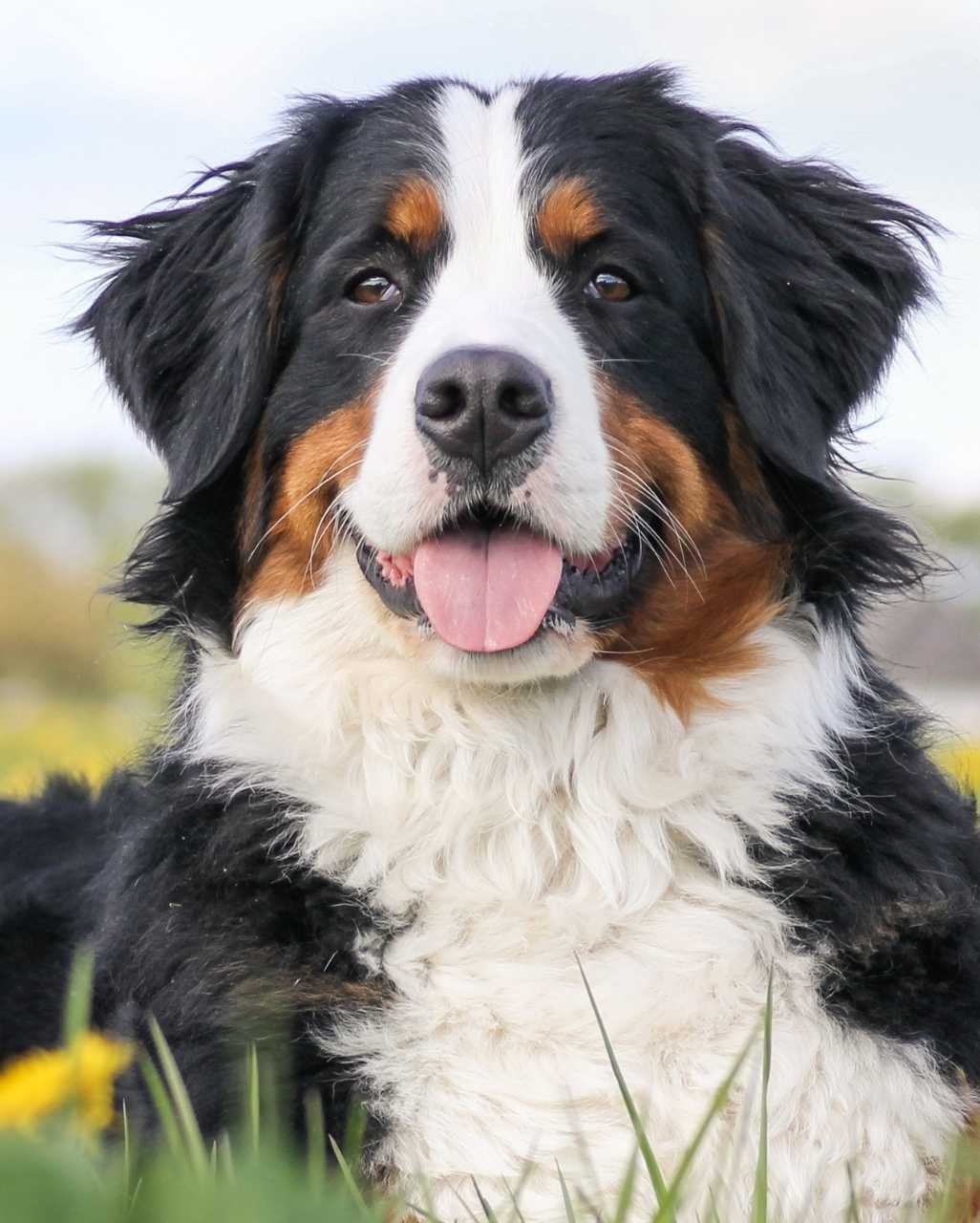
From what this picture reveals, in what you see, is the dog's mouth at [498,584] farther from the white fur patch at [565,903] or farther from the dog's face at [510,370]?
the white fur patch at [565,903]

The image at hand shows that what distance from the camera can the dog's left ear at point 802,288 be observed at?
3303mm

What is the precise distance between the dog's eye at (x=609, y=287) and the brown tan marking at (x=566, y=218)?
78 mm

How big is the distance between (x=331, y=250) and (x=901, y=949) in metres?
1.83

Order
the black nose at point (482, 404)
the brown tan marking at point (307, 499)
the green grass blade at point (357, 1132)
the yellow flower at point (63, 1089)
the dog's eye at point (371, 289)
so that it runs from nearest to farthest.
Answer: the yellow flower at point (63, 1089), the green grass blade at point (357, 1132), the black nose at point (482, 404), the brown tan marking at point (307, 499), the dog's eye at point (371, 289)

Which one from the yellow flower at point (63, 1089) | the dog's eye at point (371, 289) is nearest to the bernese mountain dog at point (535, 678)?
the dog's eye at point (371, 289)

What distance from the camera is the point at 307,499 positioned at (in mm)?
3225

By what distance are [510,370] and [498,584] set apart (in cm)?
46

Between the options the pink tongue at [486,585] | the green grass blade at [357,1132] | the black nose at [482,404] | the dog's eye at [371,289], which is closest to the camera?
the green grass blade at [357,1132]

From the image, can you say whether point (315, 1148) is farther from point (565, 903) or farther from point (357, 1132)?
point (565, 903)

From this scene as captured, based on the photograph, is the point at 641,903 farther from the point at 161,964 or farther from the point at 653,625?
the point at 161,964

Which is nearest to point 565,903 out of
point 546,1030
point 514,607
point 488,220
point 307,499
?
point 546,1030

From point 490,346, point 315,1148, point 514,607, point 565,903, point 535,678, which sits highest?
point 490,346

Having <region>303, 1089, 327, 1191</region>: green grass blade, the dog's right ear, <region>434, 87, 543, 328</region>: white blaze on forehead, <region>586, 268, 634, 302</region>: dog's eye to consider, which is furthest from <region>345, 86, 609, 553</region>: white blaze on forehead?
<region>303, 1089, 327, 1191</region>: green grass blade

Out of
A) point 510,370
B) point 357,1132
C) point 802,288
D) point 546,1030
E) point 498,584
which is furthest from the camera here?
point 802,288
